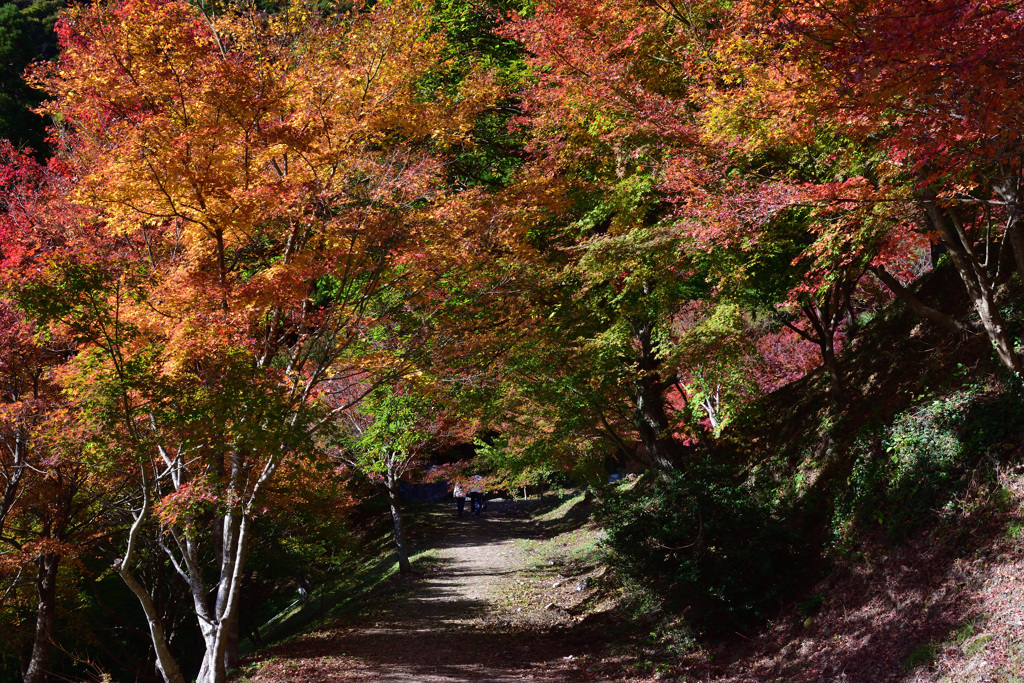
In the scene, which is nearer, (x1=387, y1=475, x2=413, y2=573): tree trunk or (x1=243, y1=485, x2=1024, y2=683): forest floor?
(x1=243, y1=485, x2=1024, y2=683): forest floor

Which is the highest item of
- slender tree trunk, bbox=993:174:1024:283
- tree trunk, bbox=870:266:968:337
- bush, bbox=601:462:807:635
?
slender tree trunk, bbox=993:174:1024:283

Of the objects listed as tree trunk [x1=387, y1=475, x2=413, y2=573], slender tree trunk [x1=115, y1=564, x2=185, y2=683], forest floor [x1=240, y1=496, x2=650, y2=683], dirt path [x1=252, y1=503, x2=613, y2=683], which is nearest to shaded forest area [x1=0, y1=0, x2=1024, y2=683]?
slender tree trunk [x1=115, y1=564, x2=185, y2=683]

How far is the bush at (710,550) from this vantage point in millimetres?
8797

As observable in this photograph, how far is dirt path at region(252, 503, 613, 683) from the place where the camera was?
957cm

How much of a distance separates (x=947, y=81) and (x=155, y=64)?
786 cm

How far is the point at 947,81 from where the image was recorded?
4766 mm

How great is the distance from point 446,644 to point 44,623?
7.37m

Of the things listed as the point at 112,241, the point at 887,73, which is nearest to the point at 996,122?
the point at 887,73

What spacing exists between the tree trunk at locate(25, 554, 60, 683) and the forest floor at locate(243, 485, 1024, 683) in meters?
3.86

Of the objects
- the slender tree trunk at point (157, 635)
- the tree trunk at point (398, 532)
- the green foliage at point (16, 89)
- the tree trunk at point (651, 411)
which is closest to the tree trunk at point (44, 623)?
the slender tree trunk at point (157, 635)

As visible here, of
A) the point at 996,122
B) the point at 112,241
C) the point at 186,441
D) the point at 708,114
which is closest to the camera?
the point at 996,122

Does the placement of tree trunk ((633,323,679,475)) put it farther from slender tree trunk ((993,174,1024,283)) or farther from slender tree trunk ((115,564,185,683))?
slender tree trunk ((115,564,185,683))

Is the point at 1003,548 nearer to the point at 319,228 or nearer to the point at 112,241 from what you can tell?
the point at 319,228

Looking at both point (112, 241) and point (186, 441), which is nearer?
point (186, 441)
